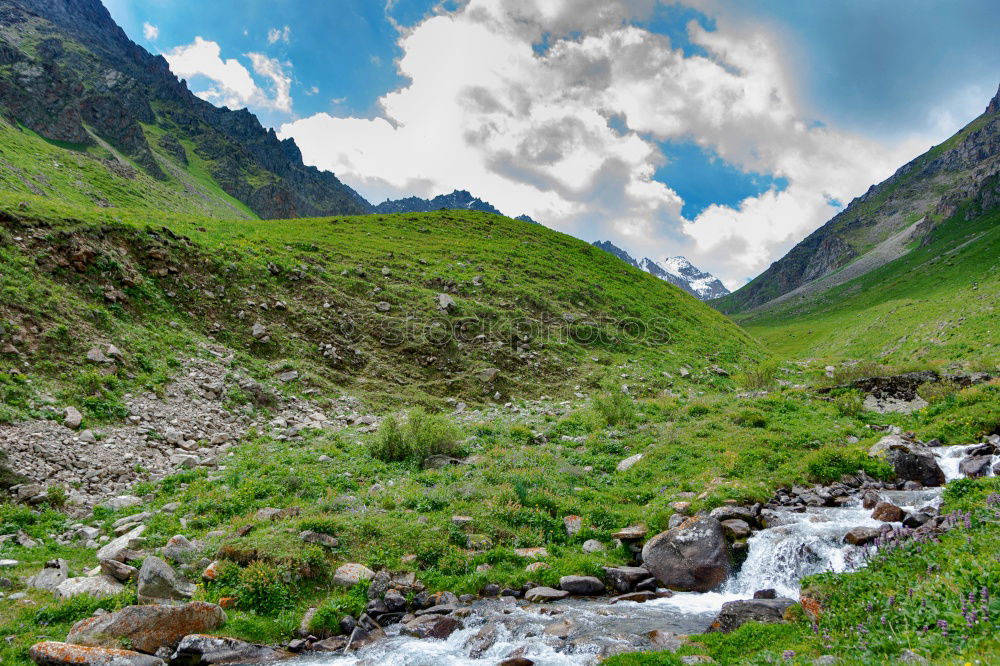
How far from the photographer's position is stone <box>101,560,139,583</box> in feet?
35.7

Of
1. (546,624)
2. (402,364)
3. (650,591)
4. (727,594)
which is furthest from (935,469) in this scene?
(402,364)

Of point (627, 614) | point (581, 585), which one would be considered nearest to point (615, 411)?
point (581, 585)

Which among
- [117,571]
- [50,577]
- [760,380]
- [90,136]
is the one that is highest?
[90,136]

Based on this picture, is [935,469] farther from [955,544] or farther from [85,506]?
[85,506]

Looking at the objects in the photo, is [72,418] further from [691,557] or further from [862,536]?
[862,536]

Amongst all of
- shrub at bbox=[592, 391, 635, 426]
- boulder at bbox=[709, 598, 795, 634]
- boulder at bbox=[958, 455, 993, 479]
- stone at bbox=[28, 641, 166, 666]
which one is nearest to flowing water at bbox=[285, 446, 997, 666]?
boulder at bbox=[709, 598, 795, 634]

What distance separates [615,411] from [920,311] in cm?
6875

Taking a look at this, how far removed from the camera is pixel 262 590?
36.5 feet

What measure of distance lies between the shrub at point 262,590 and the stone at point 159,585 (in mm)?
1068

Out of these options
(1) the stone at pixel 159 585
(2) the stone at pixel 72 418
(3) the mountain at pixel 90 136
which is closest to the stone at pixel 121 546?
(1) the stone at pixel 159 585

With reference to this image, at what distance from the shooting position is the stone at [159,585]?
405 inches

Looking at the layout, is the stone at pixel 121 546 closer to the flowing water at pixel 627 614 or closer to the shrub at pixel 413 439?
the flowing water at pixel 627 614

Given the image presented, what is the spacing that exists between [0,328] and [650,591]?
2386cm

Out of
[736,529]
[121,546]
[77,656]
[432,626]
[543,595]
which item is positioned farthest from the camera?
[736,529]
